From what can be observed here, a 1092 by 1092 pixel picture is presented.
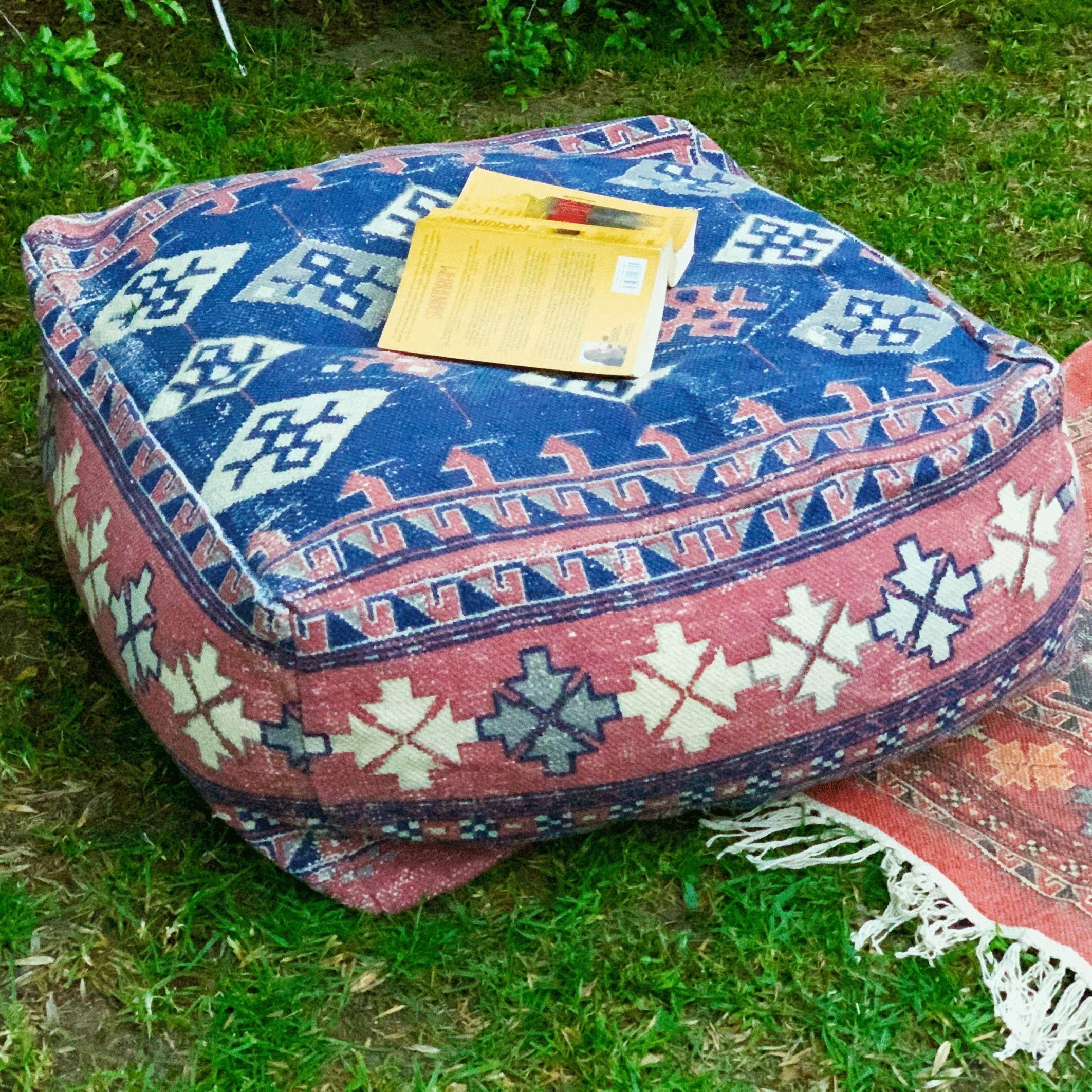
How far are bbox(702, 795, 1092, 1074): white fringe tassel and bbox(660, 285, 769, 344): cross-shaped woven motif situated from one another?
72 centimetres

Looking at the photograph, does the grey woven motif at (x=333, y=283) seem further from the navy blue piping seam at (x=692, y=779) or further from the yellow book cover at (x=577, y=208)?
the navy blue piping seam at (x=692, y=779)

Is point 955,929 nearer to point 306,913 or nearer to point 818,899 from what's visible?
point 818,899

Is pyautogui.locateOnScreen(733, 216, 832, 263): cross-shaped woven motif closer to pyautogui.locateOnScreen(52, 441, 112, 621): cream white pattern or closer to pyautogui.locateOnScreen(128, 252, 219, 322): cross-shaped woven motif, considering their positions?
pyautogui.locateOnScreen(128, 252, 219, 322): cross-shaped woven motif

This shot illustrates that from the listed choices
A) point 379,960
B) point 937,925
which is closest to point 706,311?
point 937,925

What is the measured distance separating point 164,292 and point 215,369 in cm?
26

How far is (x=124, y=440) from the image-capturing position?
197cm

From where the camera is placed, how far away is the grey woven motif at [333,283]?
216 cm

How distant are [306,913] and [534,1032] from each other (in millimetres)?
357

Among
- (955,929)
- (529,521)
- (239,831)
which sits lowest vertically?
(955,929)

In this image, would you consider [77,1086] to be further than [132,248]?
No

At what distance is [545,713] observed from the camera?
1.71 m

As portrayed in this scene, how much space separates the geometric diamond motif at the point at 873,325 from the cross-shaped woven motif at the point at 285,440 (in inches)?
28.9

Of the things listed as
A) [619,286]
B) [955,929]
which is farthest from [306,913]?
[619,286]

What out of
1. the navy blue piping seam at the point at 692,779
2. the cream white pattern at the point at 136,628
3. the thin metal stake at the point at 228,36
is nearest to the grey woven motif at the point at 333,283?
the cream white pattern at the point at 136,628
